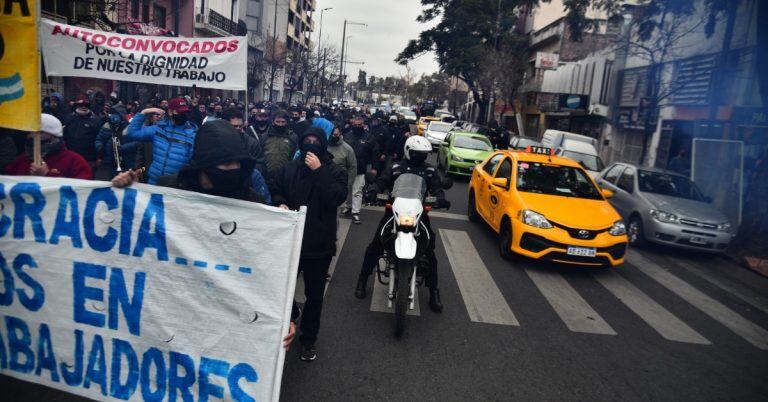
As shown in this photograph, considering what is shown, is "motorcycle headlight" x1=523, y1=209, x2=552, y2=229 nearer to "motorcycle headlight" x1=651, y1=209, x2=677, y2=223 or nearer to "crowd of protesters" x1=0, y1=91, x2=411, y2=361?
"crowd of protesters" x1=0, y1=91, x2=411, y2=361

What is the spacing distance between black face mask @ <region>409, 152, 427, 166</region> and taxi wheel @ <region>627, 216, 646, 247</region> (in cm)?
623

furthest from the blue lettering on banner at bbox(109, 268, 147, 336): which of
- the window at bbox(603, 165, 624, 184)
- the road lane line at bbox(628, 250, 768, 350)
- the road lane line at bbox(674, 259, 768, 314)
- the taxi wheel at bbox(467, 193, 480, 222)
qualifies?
the window at bbox(603, 165, 624, 184)

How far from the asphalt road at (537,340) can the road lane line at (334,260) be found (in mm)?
64

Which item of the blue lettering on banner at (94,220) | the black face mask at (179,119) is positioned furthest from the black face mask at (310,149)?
the black face mask at (179,119)

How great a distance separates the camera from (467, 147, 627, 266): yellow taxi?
7.62 m

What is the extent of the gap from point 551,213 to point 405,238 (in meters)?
3.45

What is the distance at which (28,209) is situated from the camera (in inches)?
124

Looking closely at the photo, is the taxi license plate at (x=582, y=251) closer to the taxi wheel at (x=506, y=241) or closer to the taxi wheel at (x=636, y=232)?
the taxi wheel at (x=506, y=241)

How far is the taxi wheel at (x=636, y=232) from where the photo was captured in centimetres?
1041

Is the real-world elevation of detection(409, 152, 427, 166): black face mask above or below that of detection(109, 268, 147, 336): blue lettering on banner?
above

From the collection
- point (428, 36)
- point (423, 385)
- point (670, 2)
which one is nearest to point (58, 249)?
point (423, 385)

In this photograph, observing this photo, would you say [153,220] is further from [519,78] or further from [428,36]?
[428,36]

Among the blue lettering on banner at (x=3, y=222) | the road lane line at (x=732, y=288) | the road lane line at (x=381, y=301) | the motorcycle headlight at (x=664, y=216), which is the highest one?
the blue lettering on banner at (x=3, y=222)

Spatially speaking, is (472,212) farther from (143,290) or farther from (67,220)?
(67,220)
